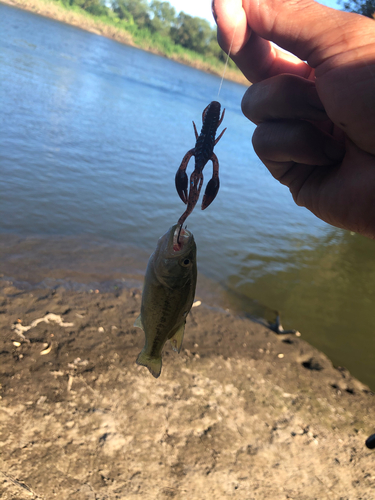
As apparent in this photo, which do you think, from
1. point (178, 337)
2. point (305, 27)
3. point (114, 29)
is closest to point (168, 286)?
point (178, 337)

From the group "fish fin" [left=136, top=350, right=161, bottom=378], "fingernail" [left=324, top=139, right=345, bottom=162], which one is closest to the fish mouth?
"fish fin" [left=136, top=350, right=161, bottom=378]

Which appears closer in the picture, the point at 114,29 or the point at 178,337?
the point at 178,337

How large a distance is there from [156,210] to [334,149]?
9.41 meters

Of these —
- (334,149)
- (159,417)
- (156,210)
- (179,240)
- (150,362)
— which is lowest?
(159,417)

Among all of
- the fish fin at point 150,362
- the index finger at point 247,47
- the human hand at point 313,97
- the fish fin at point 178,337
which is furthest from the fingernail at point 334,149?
the fish fin at point 150,362

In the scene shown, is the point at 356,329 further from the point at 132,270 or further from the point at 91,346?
the point at 91,346

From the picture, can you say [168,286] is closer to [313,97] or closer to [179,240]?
[179,240]

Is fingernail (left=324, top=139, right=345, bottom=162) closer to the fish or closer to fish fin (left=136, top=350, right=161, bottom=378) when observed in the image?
the fish

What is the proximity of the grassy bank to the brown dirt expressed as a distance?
4461 cm

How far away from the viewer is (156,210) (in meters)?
11.6

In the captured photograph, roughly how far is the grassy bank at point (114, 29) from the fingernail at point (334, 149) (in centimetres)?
4670

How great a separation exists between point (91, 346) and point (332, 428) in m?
3.74

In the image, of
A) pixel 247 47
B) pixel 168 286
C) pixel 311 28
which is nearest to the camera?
pixel 311 28

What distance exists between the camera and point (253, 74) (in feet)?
8.91
